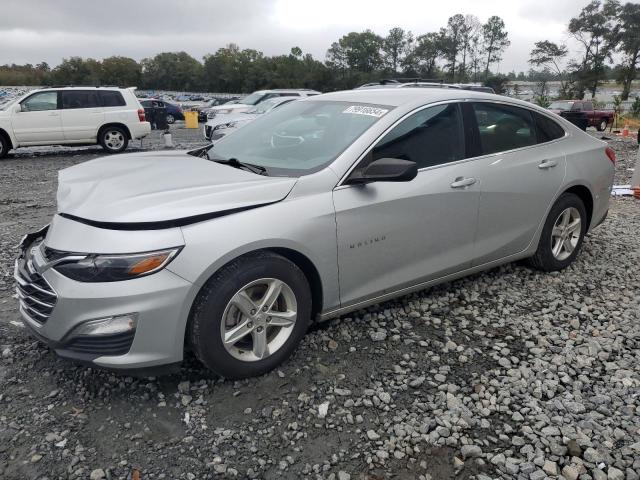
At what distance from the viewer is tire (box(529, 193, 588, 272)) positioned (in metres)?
4.36

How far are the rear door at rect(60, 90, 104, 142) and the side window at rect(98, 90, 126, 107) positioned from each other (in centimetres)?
13

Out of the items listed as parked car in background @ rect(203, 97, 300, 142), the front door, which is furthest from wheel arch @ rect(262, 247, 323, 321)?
parked car in background @ rect(203, 97, 300, 142)

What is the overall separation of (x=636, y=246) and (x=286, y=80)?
9774 cm

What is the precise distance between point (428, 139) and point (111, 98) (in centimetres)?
1222

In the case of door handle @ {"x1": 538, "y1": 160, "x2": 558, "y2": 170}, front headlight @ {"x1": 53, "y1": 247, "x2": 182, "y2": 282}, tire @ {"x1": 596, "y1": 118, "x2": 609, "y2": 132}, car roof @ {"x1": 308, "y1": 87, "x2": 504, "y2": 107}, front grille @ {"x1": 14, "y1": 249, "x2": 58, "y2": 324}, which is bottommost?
tire @ {"x1": 596, "y1": 118, "x2": 609, "y2": 132}

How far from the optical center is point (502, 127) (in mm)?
3992

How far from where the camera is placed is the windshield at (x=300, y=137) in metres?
3.23

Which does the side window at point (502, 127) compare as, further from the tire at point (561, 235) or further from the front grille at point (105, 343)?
the front grille at point (105, 343)

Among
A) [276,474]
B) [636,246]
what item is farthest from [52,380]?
[636,246]

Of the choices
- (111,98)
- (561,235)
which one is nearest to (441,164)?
(561,235)

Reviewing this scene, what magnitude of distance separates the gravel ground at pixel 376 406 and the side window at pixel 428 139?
1121 millimetres

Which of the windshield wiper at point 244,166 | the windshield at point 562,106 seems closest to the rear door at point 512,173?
the windshield wiper at point 244,166

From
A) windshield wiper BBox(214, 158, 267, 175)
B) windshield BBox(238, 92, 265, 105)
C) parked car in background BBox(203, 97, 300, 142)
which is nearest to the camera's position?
windshield wiper BBox(214, 158, 267, 175)

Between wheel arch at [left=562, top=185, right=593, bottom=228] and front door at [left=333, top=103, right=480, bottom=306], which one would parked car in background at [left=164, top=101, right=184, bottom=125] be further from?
front door at [left=333, top=103, right=480, bottom=306]
